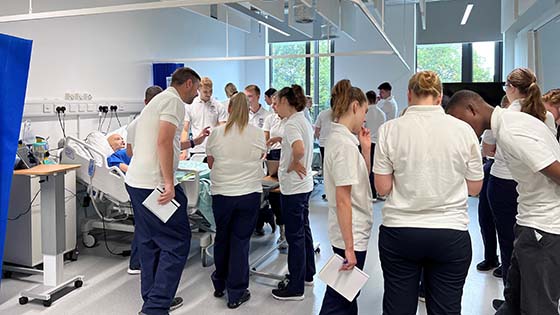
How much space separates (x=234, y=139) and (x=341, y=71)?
6.86 metres

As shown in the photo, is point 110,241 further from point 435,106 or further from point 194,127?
point 435,106

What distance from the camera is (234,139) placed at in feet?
9.66

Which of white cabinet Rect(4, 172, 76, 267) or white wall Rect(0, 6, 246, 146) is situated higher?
white wall Rect(0, 6, 246, 146)

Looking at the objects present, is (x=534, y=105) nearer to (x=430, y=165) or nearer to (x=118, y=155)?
(x=430, y=165)

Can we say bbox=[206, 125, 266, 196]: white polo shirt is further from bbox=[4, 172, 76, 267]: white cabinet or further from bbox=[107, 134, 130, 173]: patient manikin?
bbox=[4, 172, 76, 267]: white cabinet

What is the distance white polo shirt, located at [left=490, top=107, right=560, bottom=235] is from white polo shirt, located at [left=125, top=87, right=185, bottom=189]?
1.68 m

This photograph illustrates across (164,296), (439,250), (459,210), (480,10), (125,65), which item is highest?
(480,10)

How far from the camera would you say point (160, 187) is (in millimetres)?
2686

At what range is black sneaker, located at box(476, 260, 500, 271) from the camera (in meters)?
3.81

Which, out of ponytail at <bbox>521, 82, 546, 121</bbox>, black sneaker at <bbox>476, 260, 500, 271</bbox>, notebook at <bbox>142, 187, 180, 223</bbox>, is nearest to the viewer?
ponytail at <bbox>521, 82, 546, 121</bbox>

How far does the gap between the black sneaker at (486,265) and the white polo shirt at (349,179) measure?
2.17 m

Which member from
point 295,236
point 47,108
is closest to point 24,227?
point 47,108

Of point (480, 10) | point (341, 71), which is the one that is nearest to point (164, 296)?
point (341, 71)

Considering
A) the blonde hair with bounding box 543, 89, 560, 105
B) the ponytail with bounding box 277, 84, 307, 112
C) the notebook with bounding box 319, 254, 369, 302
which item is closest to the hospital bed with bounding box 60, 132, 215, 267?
the ponytail with bounding box 277, 84, 307, 112
